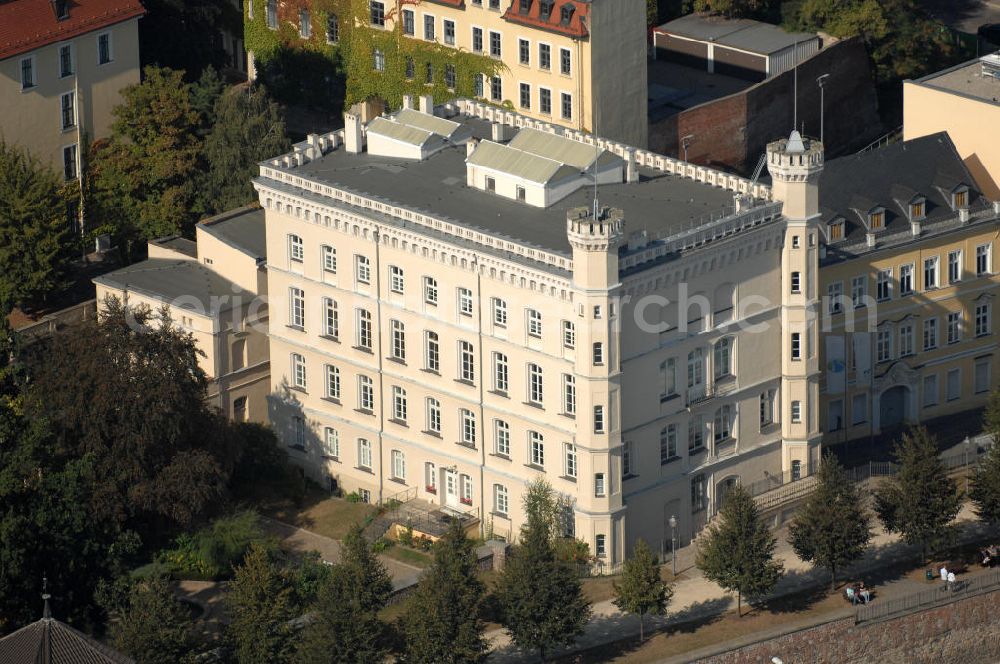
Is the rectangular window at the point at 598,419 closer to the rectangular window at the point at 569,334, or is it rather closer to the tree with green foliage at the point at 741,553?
the rectangular window at the point at 569,334

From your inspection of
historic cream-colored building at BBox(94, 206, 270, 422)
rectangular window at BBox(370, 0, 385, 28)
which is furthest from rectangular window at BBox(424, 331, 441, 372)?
rectangular window at BBox(370, 0, 385, 28)

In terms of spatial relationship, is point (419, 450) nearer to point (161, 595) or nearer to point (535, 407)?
point (535, 407)

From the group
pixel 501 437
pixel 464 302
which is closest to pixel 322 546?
pixel 501 437

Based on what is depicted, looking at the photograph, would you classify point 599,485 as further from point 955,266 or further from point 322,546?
point 955,266

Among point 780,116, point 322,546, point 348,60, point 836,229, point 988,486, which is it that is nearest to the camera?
point 988,486

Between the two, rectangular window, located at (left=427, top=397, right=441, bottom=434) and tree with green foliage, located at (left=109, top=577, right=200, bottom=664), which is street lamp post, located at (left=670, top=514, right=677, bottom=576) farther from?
tree with green foliage, located at (left=109, top=577, right=200, bottom=664)

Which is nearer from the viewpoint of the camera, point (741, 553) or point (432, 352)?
point (741, 553)

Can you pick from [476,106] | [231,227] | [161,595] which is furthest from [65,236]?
[161,595]
